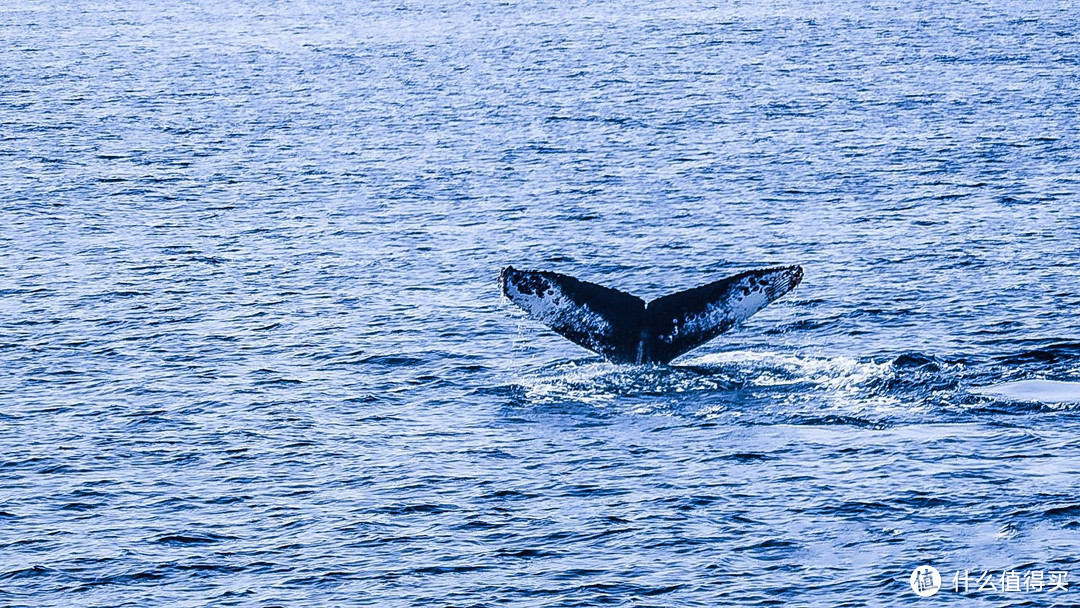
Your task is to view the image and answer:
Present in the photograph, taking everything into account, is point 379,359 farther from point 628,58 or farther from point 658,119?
point 628,58

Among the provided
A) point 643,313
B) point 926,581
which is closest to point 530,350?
point 643,313

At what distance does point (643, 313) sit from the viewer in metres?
34.2

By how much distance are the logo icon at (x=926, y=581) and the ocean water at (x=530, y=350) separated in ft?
0.64

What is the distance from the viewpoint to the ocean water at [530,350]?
84.9ft

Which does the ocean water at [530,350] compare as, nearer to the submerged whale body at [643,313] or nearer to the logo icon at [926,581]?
the logo icon at [926,581]

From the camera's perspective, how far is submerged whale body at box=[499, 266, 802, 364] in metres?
33.8

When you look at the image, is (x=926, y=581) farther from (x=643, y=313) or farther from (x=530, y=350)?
(x=530, y=350)

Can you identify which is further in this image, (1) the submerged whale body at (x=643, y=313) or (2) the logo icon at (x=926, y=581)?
(1) the submerged whale body at (x=643, y=313)

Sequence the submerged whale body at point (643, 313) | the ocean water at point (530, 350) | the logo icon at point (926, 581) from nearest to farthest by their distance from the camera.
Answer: the logo icon at point (926, 581)
the ocean water at point (530, 350)
the submerged whale body at point (643, 313)

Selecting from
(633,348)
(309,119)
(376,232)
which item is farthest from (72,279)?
(309,119)

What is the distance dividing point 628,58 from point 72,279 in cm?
5110

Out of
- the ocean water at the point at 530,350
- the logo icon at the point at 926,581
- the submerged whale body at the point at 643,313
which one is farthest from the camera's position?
the submerged whale body at the point at 643,313

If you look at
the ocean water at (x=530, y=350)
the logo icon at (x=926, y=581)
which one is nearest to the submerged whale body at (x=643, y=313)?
the ocean water at (x=530, y=350)

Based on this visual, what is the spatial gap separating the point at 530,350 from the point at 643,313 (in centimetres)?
340
